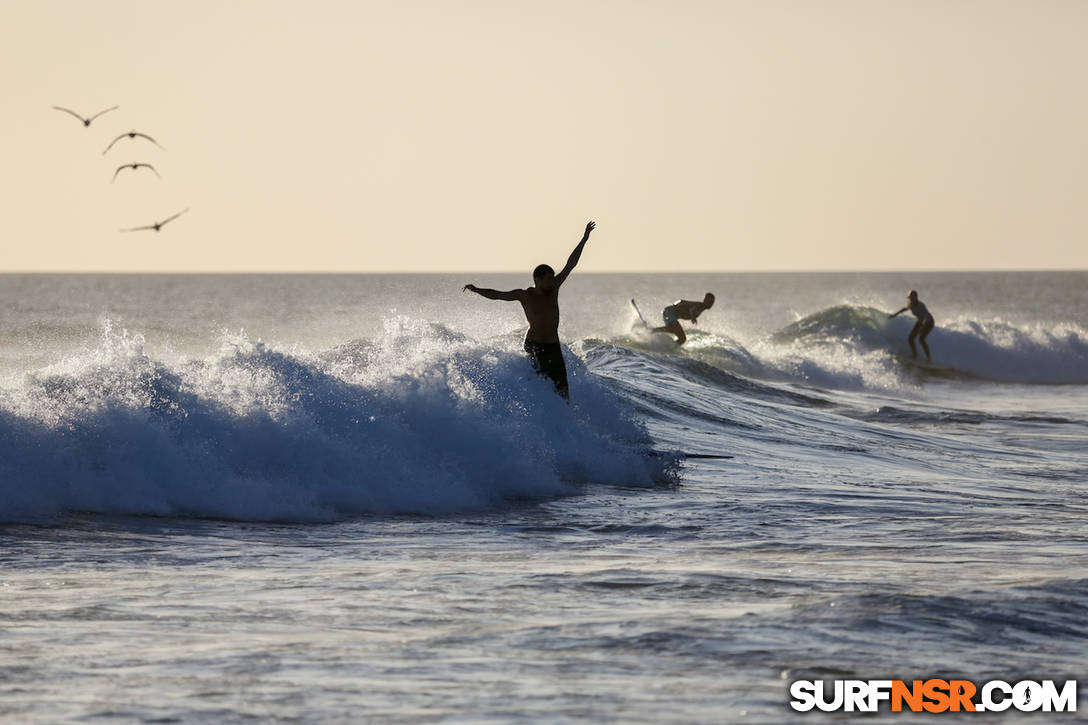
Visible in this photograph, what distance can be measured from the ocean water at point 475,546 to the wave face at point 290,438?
28 millimetres

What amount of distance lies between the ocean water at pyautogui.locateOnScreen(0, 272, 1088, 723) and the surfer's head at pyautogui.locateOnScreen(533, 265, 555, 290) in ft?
3.46

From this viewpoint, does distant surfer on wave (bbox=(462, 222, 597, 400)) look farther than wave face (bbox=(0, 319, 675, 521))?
Result: Yes

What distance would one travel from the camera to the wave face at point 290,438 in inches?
384

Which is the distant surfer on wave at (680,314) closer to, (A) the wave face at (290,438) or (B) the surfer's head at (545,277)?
(A) the wave face at (290,438)

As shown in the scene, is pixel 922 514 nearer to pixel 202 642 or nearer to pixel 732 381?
pixel 202 642

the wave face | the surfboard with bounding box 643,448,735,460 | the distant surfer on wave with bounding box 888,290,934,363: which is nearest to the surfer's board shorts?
the wave face

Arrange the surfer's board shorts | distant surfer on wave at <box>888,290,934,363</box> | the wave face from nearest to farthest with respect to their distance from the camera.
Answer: the wave face < the surfer's board shorts < distant surfer on wave at <box>888,290,934,363</box>

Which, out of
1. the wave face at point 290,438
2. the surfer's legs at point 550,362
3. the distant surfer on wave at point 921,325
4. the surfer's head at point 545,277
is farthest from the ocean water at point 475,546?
the distant surfer on wave at point 921,325

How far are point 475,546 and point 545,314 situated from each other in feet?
14.1

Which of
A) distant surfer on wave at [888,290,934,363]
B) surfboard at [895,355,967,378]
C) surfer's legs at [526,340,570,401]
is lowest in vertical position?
surfboard at [895,355,967,378]

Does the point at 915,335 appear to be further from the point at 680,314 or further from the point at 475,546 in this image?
the point at 475,546

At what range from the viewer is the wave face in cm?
977

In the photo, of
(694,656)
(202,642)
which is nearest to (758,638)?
(694,656)

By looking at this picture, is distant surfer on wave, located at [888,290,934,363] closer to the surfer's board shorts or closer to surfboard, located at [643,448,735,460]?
surfboard, located at [643,448,735,460]
